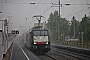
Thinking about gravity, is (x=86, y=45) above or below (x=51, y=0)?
below

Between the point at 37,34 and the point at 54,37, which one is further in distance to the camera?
the point at 54,37

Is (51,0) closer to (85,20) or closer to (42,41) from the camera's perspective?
(42,41)

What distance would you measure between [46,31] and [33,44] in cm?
248

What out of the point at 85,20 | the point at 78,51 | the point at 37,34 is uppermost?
the point at 85,20

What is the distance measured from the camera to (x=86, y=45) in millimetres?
35812

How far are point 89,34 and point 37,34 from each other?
65.8ft

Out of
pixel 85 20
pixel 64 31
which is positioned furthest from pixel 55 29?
pixel 85 20

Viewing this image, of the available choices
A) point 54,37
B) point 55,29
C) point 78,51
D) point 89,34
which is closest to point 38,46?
point 78,51

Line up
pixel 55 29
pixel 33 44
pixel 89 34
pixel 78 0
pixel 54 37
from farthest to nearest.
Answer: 1. pixel 55 29
2. pixel 54 37
3. pixel 89 34
4. pixel 78 0
5. pixel 33 44

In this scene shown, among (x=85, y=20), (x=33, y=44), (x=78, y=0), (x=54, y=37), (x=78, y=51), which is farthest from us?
(x=54, y=37)

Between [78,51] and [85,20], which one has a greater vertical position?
[85,20]

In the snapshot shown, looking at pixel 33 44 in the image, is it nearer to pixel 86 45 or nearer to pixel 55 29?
pixel 86 45

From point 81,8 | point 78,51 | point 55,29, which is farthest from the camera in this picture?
point 55,29

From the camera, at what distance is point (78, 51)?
30719 millimetres
